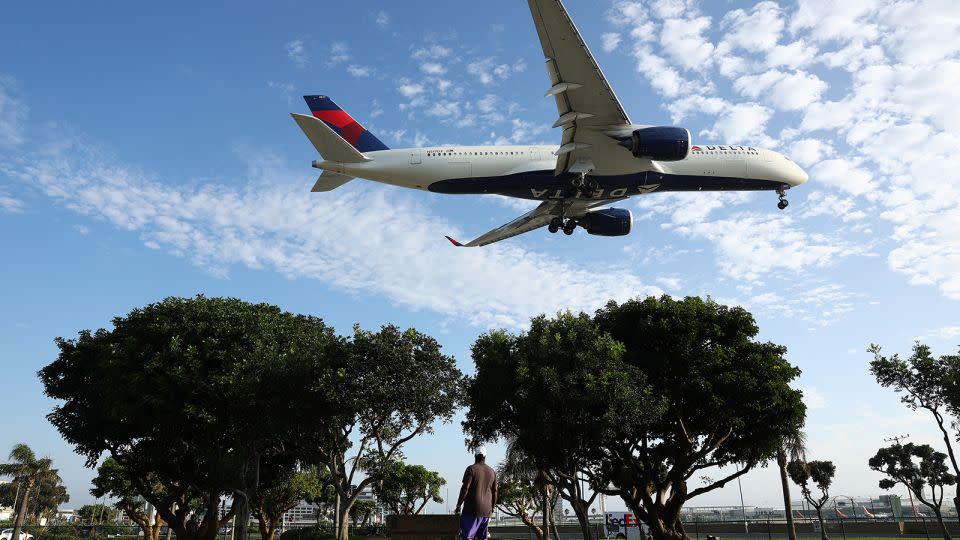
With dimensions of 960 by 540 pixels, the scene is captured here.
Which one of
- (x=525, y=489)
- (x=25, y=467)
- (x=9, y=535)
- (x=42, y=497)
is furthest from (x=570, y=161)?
(x=42, y=497)

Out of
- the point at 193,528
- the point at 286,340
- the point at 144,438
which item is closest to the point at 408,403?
the point at 286,340

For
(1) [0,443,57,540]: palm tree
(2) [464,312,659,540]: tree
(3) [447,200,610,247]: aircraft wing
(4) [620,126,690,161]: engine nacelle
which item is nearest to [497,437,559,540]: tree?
(2) [464,312,659,540]: tree

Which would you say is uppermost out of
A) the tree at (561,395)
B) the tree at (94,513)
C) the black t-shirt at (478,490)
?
the tree at (561,395)

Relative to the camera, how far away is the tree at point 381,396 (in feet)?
86.9

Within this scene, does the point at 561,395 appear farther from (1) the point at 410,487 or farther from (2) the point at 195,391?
(1) the point at 410,487

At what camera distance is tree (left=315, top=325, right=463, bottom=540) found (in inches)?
1043

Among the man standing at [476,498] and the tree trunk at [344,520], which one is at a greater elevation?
the man standing at [476,498]

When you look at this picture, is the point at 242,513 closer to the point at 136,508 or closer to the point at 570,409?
the point at 570,409

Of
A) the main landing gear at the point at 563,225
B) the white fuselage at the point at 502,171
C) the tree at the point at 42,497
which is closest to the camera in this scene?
the white fuselage at the point at 502,171

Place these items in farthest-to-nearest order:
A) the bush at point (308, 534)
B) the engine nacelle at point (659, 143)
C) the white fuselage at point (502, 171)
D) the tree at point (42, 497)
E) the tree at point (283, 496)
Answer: the tree at point (42, 497), the tree at point (283, 496), the bush at point (308, 534), the white fuselage at point (502, 171), the engine nacelle at point (659, 143)

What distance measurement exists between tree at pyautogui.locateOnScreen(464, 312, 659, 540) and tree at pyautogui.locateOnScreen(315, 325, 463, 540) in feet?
7.41

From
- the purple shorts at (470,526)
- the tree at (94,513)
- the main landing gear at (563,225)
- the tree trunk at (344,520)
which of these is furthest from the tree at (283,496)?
the tree at (94,513)

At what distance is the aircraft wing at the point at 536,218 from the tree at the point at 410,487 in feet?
102

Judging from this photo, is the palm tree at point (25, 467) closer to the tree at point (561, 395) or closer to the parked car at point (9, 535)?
→ the parked car at point (9, 535)
